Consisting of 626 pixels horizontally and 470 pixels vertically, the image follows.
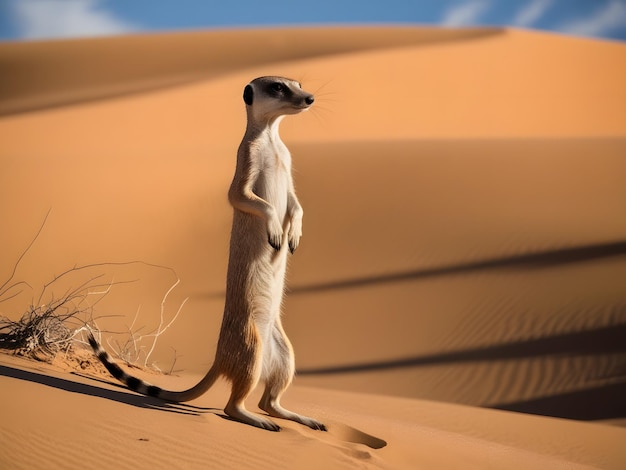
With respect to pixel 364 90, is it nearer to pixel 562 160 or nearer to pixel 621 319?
pixel 562 160

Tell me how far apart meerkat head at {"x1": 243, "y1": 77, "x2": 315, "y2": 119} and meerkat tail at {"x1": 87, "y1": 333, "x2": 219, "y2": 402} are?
163cm

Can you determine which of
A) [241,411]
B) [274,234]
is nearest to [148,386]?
[241,411]

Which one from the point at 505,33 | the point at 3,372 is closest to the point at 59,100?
the point at 505,33

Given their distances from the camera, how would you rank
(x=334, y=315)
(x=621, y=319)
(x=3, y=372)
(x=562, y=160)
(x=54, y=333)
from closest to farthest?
(x=3, y=372) < (x=54, y=333) < (x=621, y=319) < (x=334, y=315) < (x=562, y=160)

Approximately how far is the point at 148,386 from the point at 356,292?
6.61 m

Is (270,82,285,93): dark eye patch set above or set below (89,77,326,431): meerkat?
above

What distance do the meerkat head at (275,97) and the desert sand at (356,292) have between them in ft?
0.59

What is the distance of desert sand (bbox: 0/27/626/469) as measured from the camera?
375 centimetres

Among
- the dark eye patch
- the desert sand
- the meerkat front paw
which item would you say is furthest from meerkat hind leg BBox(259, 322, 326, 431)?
the dark eye patch

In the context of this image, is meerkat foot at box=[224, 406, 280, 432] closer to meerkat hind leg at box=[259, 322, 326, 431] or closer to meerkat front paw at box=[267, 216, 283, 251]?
meerkat hind leg at box=[259, 322, 326, 431]

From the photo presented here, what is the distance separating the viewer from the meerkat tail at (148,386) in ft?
13.6

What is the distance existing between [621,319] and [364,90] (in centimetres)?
2258

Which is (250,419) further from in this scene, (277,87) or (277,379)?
(277,87)

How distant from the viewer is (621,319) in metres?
9.41
